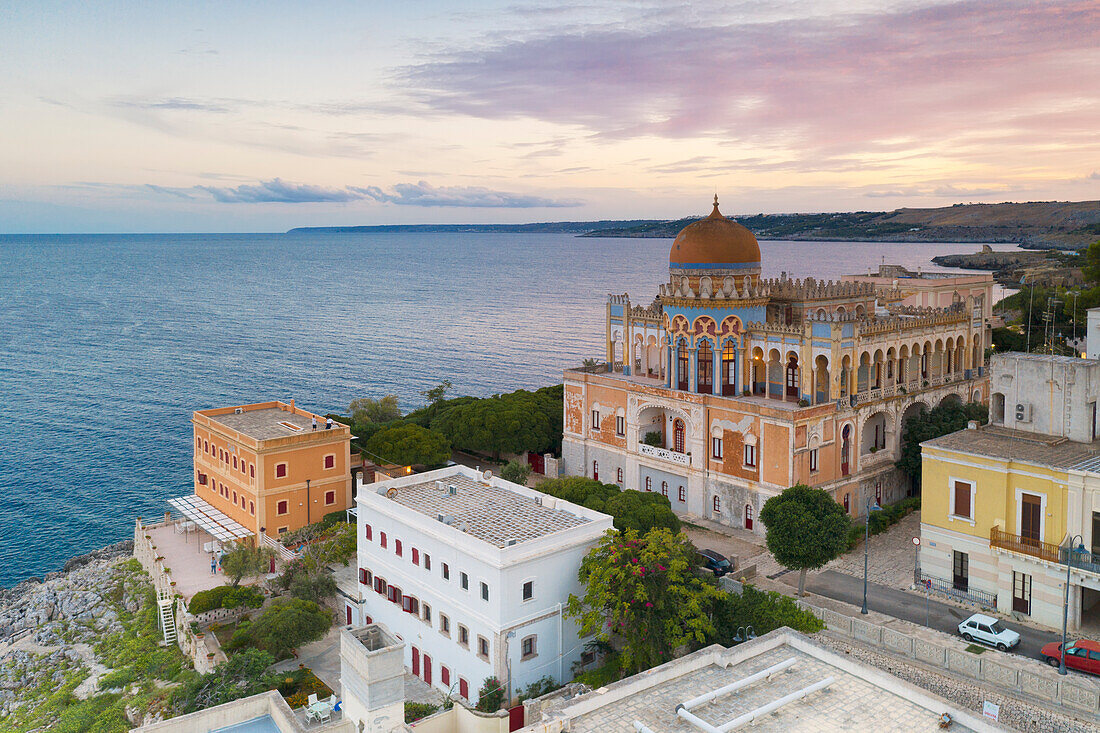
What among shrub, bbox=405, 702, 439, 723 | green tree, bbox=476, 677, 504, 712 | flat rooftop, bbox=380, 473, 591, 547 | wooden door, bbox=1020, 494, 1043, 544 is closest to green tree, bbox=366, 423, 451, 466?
flat rooftop, bbox=380, 473, 591, 547

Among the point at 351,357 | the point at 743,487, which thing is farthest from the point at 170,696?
the point at 351,357

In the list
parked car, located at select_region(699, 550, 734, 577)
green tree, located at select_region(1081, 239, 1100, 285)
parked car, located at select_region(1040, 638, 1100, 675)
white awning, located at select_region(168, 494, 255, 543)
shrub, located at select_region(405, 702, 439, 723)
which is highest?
green tree, located at select_region(1081, 239, 1100, 285)

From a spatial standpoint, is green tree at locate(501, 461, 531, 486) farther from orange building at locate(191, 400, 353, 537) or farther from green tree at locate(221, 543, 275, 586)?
green tree at locate(221, 543, 275, 586)

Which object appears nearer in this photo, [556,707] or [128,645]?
[556,707]

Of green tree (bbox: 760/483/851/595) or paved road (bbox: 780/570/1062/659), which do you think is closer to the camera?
paved road (bbox: 780/570/1062/659)

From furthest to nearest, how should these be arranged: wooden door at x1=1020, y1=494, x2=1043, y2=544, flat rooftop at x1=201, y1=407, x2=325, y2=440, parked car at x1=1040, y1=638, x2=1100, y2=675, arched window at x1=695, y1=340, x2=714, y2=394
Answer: flat rooftop at x1=201, y1=407, x2=325, y2=440 → arched window at x1=695, y1=340, x2=714, y2=394 → wooden door at x1=1020, y1=494, x2=1043, y2=544 → parked car at x1=1040, y1=638, x2=1100, y2=675

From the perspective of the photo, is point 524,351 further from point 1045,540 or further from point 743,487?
point 1045,540

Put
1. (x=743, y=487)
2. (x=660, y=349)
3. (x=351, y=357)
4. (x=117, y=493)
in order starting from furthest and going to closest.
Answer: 1. (x=351, y=357)
2. (x=117, y=493)
3. (x=660, y=349)
4. (x=743, y=487)

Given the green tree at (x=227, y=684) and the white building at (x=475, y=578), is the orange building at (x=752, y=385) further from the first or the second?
the green tree at (x=227, y=684)
